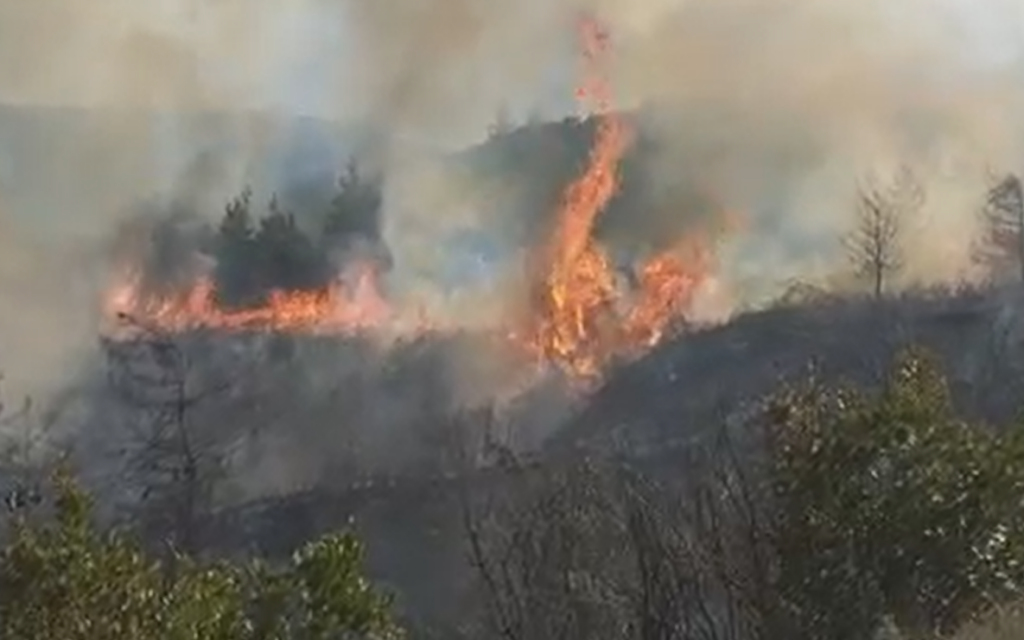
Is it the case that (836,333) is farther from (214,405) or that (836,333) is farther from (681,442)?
(214,405)

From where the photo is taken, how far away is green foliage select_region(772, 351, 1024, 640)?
1130 centimetres

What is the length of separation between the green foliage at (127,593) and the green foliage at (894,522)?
296cm

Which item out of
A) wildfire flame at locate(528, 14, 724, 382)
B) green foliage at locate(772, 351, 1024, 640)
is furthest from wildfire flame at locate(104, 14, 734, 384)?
green foliage at locate(772, 351, 1024, 640)

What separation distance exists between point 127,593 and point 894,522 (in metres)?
4.61

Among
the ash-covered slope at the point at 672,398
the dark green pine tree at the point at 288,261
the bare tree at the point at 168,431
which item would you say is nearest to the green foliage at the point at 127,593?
the bare tree at the point at 168,431

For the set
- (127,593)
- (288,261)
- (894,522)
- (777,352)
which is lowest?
(127,593)

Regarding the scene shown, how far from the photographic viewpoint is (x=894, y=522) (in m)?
11.4

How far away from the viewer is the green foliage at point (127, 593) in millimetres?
10008

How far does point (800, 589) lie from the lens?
11430 millimetres

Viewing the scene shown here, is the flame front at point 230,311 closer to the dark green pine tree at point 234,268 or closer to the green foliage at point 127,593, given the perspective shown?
the dark green pine tree at point 234,268

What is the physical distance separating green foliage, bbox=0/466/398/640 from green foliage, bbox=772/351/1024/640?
296cm

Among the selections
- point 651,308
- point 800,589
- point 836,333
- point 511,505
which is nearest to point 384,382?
point 651,308

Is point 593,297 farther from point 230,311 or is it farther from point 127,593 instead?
point 127,593

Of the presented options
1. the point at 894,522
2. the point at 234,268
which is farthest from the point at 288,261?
the point at 894,522
